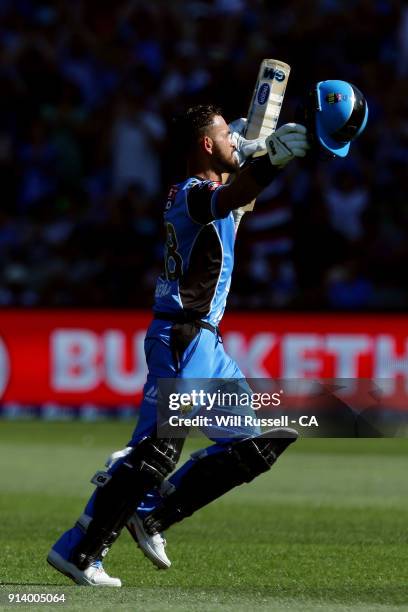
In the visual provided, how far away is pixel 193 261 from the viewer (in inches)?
253

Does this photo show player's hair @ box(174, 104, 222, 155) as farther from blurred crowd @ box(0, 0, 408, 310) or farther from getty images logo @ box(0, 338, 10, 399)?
getty images logo @ box(0, 338, 10, 399)

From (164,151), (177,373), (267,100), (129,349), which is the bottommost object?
(129,349)

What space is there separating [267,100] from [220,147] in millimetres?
465

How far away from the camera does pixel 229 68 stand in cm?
1700

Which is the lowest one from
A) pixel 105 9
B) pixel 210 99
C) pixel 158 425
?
pixel 158 425

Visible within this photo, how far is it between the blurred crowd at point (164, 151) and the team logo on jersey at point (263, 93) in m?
8.57

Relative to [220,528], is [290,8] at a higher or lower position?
higher

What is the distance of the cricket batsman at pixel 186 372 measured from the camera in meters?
6.31

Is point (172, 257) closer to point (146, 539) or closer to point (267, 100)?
point (267, 100)

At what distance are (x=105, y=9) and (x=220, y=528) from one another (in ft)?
36.8

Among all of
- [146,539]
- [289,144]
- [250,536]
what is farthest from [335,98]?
[250,536]

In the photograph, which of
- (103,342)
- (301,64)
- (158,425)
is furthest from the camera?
(301,64)

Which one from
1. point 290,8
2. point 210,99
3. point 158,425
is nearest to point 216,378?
point 158,425

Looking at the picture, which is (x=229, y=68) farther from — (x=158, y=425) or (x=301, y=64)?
(x=158, y=425)
